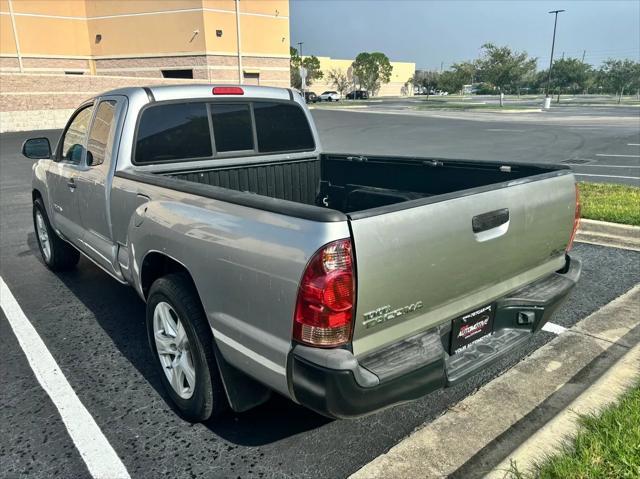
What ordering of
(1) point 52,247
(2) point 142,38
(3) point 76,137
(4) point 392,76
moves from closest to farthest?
(3) point 76,137 < (1) point 52,247 < (2) point 142,38 < (4) point 392,76

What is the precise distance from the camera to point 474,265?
2.47 meters

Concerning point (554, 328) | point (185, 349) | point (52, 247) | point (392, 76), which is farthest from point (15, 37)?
point (392, 76)

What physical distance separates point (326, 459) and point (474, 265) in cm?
125

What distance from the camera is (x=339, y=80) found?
92750 millimetres

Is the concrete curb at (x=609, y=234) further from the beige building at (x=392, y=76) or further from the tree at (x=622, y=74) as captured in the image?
the beige building at (x=392, y=76)

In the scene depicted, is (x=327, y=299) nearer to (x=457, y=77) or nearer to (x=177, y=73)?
(x=177, y=73)

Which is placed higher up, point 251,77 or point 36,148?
point 251,77

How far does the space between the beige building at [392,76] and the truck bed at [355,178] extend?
8721 cm

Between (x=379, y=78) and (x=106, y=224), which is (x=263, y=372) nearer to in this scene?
(x=106, y=224)

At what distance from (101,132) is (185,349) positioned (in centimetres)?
206

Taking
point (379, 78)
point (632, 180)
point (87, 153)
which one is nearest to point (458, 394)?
point (87, 153)

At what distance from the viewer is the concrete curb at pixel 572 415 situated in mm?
2404

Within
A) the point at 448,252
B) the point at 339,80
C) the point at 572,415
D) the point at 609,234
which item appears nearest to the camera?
the point at 448,252

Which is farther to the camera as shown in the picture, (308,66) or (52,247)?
(308,66)
